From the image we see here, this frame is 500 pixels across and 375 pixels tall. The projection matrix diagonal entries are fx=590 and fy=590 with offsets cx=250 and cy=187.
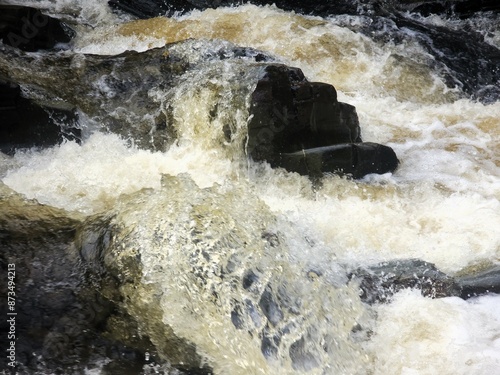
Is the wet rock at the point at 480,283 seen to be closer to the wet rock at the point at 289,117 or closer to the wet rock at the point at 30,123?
the wet rock at the point at 289,117

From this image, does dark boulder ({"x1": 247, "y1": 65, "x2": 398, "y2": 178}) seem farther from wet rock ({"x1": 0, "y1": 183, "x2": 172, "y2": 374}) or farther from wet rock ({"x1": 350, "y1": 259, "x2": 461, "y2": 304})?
wet rock ({"x1": 0, "y1": 183, "x2": 172, "y2": 374})

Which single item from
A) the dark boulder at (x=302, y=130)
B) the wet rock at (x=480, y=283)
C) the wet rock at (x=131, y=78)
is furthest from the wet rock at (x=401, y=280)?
the wet rock at (x=131, y=78)

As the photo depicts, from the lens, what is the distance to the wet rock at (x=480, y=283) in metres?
3.60

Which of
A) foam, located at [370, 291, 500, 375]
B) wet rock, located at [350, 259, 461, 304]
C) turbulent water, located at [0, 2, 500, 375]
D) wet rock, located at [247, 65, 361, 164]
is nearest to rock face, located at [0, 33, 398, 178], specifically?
wet rock, located at [247, 65, 361, 164]

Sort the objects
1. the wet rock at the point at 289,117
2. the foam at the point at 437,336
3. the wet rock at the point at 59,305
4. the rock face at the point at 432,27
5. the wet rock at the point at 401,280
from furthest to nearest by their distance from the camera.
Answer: the rock face at the point at 432,27
the wet rock at the point at 289,117
the wet rock at the point at 401,280
the foam at the point at 437,336
the wet rock at the point at 59,305

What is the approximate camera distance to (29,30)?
23.8 feet

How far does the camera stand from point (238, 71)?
17.4 feet

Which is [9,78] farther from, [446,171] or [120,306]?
[446,171]

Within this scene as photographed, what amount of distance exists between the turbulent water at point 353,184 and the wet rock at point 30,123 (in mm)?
115

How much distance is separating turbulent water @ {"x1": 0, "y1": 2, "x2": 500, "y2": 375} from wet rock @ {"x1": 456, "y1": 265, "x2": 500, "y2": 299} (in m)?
0.07

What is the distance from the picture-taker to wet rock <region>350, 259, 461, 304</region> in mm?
3574

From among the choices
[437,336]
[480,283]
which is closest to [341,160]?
[480,283]

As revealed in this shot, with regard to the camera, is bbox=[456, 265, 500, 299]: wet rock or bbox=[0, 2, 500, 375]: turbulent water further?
bbox=[456, 265, 500, 299]: wet rock

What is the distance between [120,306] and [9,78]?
3.20 meters
